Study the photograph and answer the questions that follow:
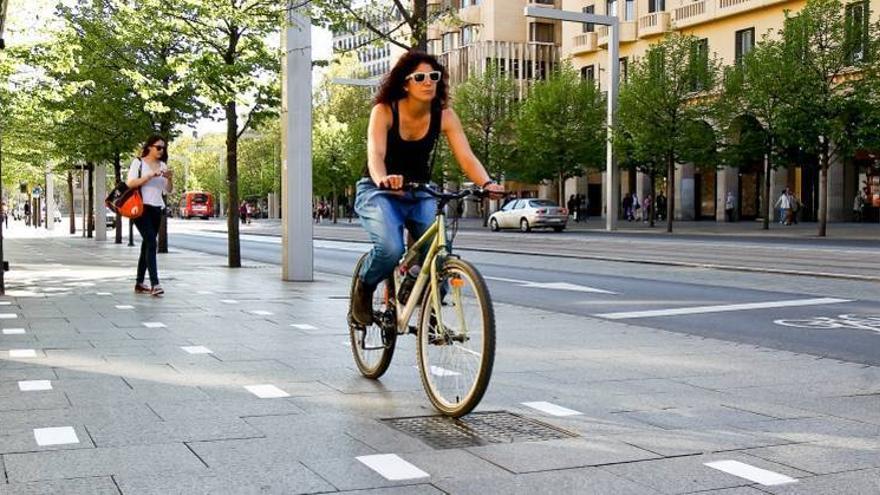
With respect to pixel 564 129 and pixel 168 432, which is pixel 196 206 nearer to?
pixel 564 129

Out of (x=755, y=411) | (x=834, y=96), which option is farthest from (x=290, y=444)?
(x=834, y=96)

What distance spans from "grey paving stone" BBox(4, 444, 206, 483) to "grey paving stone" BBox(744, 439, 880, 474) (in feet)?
8.01

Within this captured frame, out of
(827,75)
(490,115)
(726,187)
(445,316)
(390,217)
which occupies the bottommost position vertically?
(445,316)

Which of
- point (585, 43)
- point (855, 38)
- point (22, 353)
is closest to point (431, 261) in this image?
point (22, 353)

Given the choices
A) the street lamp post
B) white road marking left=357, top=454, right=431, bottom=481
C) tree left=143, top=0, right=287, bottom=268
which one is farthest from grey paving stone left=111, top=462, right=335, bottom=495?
the street lamp post

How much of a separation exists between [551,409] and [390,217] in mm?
1382

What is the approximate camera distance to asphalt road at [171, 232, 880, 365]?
864 cm

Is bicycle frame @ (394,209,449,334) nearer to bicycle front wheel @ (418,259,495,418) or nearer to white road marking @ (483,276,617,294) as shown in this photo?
bicycle front wheel @ (418,259,495,418)

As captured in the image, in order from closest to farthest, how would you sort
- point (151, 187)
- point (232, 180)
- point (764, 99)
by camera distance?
point (151, 187)
point (232, 180)
point (764, 99)

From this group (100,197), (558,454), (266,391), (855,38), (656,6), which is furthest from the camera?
(656,6)

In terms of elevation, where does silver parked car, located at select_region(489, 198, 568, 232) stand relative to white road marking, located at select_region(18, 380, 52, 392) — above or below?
above

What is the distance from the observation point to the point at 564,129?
49250 millimetres

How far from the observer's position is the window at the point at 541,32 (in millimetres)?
74062

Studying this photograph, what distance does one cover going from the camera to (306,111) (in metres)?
14.7
